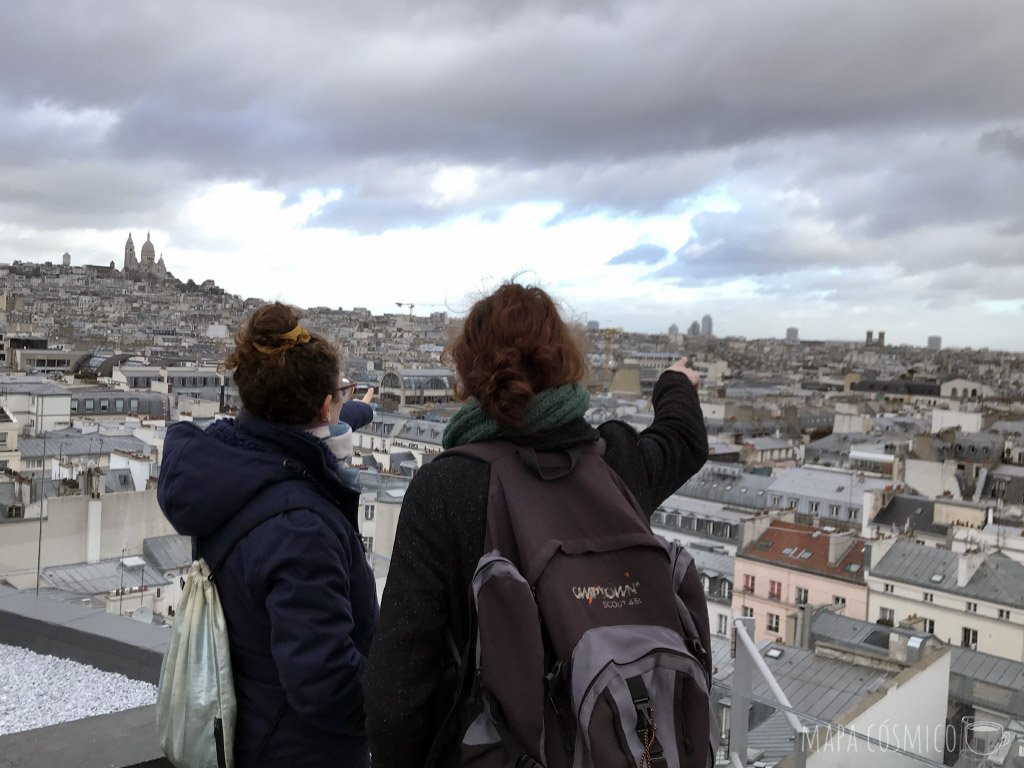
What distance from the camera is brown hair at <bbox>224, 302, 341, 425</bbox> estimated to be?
5.02ft

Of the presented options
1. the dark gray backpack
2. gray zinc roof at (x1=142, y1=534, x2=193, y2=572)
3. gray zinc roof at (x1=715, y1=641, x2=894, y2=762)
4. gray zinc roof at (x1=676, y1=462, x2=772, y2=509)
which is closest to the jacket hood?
the dark gray backpack

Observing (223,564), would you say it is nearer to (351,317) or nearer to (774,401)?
(774,401)

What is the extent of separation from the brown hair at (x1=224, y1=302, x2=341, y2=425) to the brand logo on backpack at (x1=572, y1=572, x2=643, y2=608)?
2.09ft

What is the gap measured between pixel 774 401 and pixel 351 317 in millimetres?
60120

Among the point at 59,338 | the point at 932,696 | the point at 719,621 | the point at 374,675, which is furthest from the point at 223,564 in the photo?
the point at 59,338

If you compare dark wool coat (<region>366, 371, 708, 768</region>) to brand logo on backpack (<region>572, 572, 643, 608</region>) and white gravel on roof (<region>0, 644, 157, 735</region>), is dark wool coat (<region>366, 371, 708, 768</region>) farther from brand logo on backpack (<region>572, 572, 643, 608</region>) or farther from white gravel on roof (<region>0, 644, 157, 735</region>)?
white gravel on roof (<region>0, 644, 157, 735</region>)

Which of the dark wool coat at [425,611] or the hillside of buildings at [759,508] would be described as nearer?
the dark wool coat at [425,611]

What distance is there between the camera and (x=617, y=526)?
1172 mm

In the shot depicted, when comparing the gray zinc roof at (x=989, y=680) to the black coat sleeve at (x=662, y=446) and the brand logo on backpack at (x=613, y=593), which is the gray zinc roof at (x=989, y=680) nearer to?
the black coat sleeve at (x=662, y=446)

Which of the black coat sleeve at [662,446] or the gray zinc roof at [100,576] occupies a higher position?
the black coat sleeve at [662,446]

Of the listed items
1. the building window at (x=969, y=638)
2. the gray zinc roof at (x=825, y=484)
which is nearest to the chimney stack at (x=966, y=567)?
the building window at (x=969, y=638)

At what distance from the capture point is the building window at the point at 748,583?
14.5m

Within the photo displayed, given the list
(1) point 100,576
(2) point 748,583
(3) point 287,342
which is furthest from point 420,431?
(3) point 287,342

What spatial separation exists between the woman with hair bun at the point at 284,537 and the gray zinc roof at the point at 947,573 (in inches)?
476
